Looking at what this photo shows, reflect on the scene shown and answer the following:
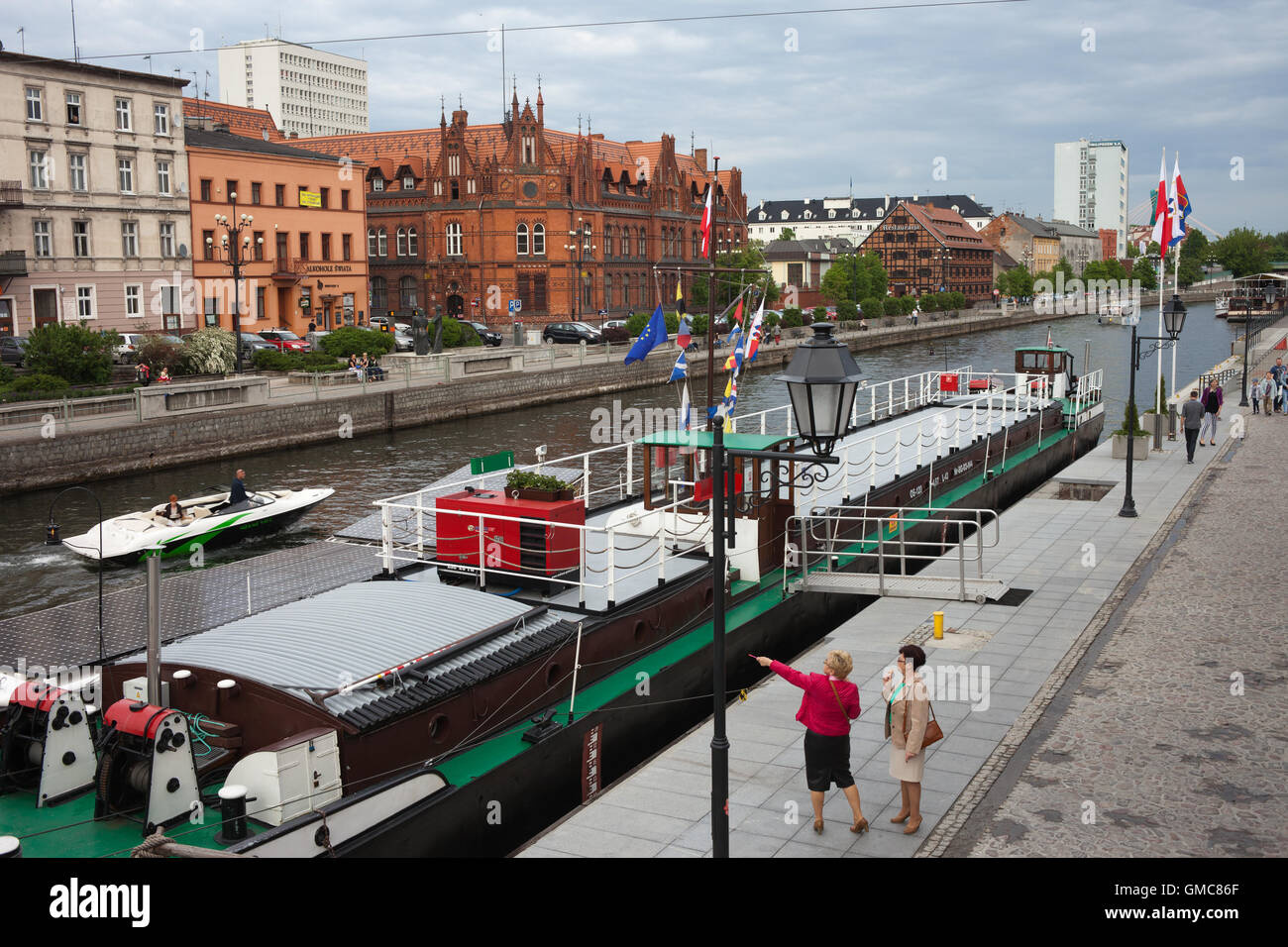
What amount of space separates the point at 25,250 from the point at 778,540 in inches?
1787

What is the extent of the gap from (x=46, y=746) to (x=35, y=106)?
4879 cm

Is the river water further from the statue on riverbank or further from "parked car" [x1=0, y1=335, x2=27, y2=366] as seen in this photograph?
"parked car" [x1=0, y1=335, x2=27, y2=366]

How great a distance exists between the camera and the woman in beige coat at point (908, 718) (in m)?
8.74

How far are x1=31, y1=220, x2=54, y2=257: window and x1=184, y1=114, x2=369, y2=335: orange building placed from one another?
310 inches

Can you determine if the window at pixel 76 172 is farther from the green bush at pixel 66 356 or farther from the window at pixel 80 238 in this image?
the green bush at pixel 66 356

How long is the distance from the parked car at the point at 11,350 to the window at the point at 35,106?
36.3 ft

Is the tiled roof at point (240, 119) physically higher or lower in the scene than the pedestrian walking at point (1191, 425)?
higher

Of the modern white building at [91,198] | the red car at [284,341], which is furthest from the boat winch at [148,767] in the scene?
the red car at [284,341]

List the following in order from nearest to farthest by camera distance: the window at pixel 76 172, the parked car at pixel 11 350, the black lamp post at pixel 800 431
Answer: the black lamp post at pixel 800 431
the parked car at pixel 11 350
the window at pixel 76 172

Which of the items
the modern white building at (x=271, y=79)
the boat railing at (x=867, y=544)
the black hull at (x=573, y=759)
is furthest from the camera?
the modern white building at (x=271, y=79)

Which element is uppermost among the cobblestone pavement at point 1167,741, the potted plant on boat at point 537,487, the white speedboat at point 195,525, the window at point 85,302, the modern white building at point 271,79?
the modern white building at point 271,79

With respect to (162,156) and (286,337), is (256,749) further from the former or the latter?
(162,156)

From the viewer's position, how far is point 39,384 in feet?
110

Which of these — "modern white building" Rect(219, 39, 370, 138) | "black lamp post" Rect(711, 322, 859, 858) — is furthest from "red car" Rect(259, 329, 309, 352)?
"modern white building" Rect(219, 39, 370, 138)
